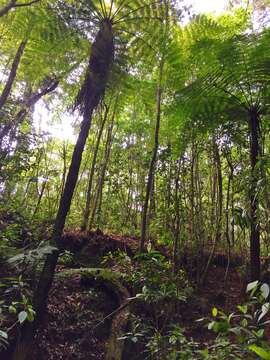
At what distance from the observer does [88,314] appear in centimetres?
345

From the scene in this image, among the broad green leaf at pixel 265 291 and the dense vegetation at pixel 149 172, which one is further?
the dense vegetation at pixel 149 172

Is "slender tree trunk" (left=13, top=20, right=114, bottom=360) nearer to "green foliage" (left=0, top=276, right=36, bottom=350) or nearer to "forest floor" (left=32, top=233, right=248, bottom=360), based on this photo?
"green foliage" (left=0, top=276, right=36, bottom=350)

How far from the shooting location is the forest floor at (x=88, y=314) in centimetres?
300

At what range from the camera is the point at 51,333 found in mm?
3123

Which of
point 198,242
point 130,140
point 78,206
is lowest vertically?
point 198,242

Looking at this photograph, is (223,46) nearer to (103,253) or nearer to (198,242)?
(198,242)

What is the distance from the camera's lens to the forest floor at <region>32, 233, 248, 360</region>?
300cm

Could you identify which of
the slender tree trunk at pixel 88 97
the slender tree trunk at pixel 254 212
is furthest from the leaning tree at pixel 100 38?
the slender tree trunk at pixel 254 212

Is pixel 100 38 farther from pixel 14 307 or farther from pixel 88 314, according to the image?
pixel 88 314

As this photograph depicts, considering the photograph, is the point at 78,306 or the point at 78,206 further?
the point at 78,206

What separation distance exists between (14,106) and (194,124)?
3487 mm

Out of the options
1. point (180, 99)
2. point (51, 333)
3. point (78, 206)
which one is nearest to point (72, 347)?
point (51, 333)

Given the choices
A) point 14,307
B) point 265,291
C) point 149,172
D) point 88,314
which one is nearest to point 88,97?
point 149,172

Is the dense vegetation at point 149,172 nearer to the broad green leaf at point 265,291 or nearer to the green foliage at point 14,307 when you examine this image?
the green foliage at point 14,307
